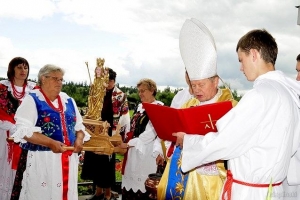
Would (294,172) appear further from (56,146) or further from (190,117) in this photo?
(56,146)

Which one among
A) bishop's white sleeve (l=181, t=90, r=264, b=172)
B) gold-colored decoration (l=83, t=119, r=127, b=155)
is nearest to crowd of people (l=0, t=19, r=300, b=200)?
bishop's white sleeve (l=181, t=90, r=264, b=172)

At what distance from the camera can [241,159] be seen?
2244 millimetres

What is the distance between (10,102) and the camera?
4.96 meters

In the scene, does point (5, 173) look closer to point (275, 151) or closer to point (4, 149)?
point (4, 149)

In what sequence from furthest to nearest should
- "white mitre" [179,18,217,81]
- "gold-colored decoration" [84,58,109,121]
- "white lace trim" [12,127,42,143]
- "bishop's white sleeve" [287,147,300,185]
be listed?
"gold-colored decoration" [84,58,109,121]
"white lace trim" [12,127,42,143]
"white mitre" [179,18,217,81]
"bishop's white sleeve" [287,147,300,185]

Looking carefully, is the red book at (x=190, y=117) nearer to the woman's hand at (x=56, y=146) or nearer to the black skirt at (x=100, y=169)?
the woman's hand at (x=56, y=146)

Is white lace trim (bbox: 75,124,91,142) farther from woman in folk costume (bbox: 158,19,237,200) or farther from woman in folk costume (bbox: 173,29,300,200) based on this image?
woman in folk costume (bbox: 173,29,300,200)

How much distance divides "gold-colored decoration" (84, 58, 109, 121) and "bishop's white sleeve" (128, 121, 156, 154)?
0.58 meters

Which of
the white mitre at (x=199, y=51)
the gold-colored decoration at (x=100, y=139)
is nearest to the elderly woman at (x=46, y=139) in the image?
the gold-colored decoration at (x=100, y=139)

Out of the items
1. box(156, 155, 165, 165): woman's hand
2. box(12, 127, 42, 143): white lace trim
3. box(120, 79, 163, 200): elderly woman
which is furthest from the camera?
box(120, 79, 163, 200): elderly woman

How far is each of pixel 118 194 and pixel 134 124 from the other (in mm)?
1635

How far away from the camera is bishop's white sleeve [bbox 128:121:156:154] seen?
15.9 feet

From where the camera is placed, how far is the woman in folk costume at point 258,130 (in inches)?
83.5

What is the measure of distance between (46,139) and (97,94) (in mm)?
1316
